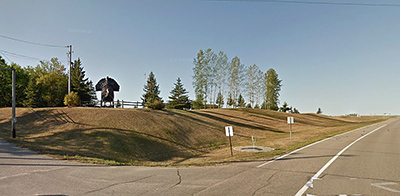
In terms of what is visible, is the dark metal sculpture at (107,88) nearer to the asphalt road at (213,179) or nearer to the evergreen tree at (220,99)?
the asphalt road at (213,179)

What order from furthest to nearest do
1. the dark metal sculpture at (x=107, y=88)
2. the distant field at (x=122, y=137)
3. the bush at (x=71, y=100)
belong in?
the dark metal sculpture at (x=107, y=88), the bush at (x=71, y=100), the distant field at (x=122, y=137)

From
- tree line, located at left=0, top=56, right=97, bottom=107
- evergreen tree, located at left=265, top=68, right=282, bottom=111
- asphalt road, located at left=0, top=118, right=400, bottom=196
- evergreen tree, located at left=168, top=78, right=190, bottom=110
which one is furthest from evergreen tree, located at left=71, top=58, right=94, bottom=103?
evergreen tree, located at left=265, top=68, right=282, bottom=111

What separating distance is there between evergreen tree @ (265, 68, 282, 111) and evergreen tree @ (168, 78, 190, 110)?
2871 cm

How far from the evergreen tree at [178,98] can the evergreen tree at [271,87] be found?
28.7m

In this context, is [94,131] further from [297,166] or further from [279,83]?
[279,83]

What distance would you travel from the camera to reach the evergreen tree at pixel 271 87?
73.6m

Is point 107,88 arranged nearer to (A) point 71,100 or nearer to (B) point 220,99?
(A) point 71,100

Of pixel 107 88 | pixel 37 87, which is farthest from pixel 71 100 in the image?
pixel 37 87

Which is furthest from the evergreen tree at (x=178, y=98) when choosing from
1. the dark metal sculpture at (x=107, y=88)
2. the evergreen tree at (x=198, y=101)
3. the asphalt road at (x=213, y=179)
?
the asphalt road at (x=213, y=179)

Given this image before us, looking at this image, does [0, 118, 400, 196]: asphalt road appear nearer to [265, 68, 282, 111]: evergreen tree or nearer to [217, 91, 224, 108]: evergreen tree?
[217, 91, 224, 108]: evergreen tree

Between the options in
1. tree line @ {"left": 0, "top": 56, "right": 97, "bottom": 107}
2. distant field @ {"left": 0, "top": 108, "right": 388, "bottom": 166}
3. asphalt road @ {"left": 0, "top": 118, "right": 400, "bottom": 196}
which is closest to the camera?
asphalt road @ {"left": 0, "top": 118, "right": 400, "bottom": 196}

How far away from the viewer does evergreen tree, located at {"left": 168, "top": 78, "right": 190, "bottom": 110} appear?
60.0 metres

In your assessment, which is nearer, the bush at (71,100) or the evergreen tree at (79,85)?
the bush at (71,100)

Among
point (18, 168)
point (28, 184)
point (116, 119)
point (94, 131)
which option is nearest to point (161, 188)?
point (28, 184)
